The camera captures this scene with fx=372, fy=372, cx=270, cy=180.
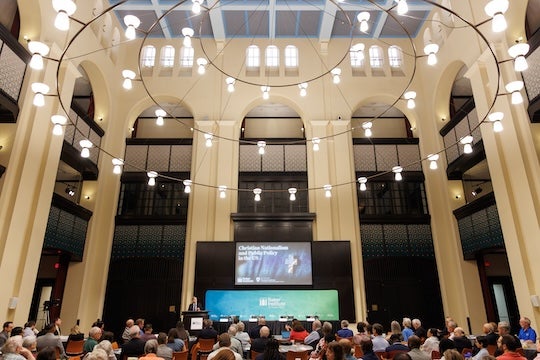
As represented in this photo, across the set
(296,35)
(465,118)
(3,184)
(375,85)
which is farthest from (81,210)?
(465,118)

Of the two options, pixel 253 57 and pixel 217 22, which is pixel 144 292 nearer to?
pixel 253 57

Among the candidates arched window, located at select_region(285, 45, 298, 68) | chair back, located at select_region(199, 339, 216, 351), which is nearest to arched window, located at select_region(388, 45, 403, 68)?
arched window, located at select_region(285, 45, 298, 68)

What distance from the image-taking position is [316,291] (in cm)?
1230

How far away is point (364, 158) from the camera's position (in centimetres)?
1445

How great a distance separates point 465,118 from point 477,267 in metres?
4.86

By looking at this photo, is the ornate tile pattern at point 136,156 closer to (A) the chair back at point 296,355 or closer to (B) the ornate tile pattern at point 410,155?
(B) the ornate tile pattern at point 410,155

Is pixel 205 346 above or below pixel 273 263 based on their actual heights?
below

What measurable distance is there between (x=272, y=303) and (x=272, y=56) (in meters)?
9.75

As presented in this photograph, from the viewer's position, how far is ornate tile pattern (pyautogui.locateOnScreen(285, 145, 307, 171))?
14305 millimetres

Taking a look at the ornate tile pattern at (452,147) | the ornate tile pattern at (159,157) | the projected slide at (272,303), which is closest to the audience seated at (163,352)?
the projected slide at (272,303)

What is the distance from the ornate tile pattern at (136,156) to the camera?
47.5 feet

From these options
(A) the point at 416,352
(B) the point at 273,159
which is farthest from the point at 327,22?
(A) the point at 416,352

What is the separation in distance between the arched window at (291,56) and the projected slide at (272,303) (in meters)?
9.01

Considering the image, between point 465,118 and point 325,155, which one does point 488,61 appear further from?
point 325,155
